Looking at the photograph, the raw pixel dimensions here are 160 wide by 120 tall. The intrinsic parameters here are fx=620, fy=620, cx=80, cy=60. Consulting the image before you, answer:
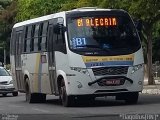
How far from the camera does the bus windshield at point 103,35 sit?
20.2 meters

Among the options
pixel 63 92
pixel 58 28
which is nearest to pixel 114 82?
pixel 63 92

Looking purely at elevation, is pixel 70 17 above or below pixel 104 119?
above

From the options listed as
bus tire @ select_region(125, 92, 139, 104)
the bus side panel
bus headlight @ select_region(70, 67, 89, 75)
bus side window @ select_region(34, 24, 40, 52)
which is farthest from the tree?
bus headlight @ select_region(70, 67, 89, 75)

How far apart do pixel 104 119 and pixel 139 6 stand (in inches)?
583

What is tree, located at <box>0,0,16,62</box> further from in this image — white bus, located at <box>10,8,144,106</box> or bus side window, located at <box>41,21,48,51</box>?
white bus, located at <box>10,8,144,106</box>

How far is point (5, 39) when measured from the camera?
78688 mm

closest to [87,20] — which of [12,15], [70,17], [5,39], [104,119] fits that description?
[70,17]

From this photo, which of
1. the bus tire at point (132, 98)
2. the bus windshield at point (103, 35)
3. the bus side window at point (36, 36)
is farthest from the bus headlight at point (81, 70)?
Answer: the bus side window at point (36, 36)

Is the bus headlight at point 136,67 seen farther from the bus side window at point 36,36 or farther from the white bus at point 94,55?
the bus side window at point 36,36

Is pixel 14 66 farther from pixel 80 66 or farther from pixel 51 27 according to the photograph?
pixel 80 66

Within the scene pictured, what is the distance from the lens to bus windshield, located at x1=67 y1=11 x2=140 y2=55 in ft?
66.4

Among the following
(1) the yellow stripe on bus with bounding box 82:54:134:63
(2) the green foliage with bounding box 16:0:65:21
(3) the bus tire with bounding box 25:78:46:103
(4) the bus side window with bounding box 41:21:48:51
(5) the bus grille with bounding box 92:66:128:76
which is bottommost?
(3) the bus tire with bounding box 25:78:46:103

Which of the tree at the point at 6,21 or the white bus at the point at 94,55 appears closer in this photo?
the white bus at the point at 94,55

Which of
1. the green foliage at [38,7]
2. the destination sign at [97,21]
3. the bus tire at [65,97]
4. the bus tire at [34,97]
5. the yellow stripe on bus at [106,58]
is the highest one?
the green foliage at [38,7]
